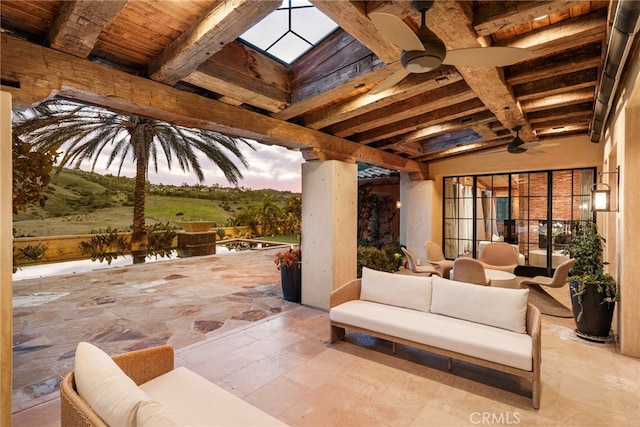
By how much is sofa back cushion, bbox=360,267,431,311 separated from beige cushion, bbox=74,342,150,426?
273cm

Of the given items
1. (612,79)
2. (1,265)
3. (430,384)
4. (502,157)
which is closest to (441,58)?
(612,79)

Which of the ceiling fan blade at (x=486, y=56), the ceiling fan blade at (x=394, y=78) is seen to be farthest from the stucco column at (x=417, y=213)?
the ceiling fan blade at (x=486, y=56)

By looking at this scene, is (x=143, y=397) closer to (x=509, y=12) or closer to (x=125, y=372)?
(x=125, y=372)

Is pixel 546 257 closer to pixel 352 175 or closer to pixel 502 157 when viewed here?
pixel 502 157

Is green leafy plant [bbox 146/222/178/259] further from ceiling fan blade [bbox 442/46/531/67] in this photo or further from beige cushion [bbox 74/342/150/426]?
ceiling fan blade [bbox 442/46/531/67]

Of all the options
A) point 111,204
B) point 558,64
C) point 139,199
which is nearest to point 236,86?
point 558,64

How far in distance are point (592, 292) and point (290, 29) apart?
14.9 feet

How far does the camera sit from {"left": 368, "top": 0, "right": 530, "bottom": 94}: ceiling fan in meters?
1.83

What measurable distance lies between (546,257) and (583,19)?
6084 mm

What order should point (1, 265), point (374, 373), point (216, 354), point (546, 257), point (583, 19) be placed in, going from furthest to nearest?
point (546, 257), point (216, 354), point (374, 373), point (583, 19), point (1, 265)

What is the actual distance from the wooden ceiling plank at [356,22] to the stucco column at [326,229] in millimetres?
2268

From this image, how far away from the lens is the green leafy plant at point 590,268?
140 inches

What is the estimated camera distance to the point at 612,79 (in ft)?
9.36

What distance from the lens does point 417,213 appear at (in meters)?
8.09
